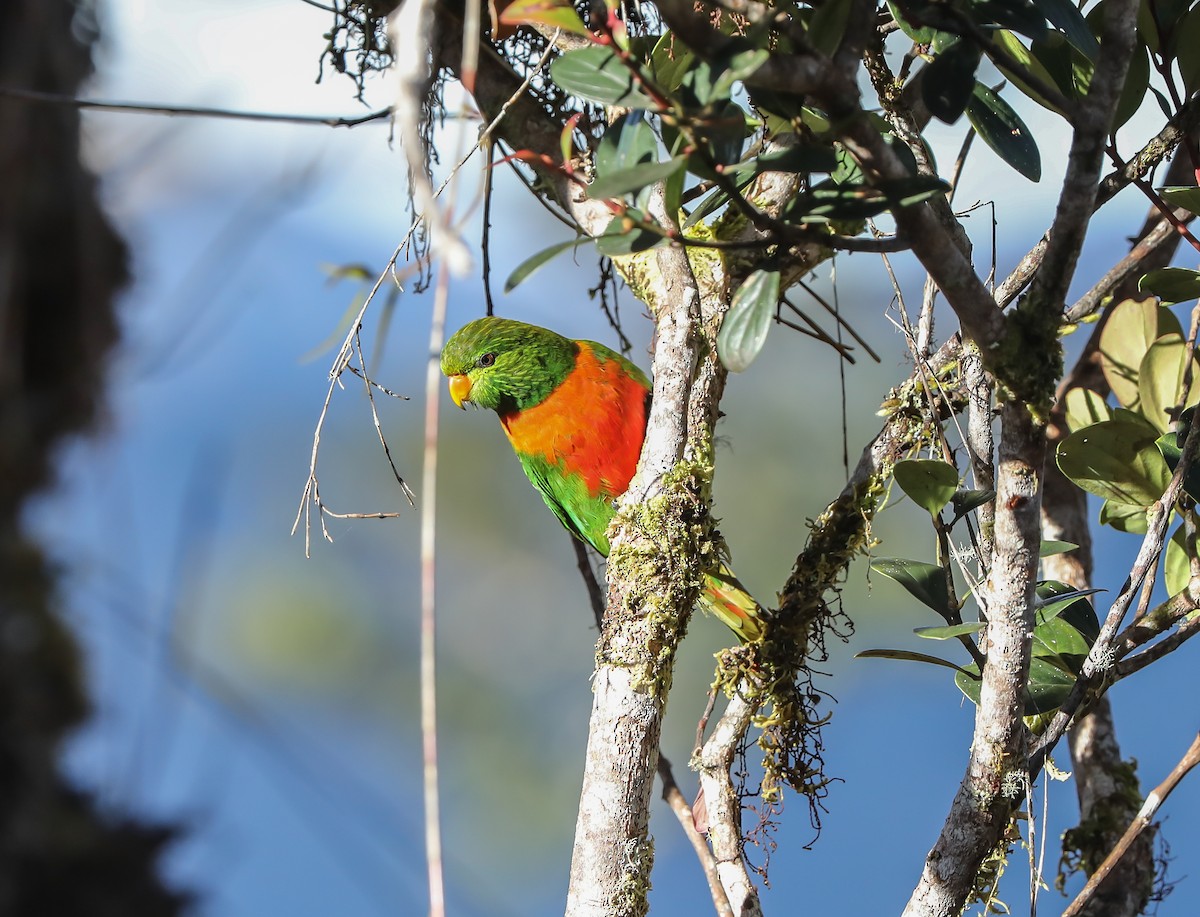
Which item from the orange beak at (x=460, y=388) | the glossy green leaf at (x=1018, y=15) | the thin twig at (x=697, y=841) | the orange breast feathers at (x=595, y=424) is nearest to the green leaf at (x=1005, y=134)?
the glossy green leaf at (x=1018, y=15)

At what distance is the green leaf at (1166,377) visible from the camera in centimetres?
146

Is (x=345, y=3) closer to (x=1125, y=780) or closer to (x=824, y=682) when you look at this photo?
(x=824, y=682)

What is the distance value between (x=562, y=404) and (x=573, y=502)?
0.26 meters

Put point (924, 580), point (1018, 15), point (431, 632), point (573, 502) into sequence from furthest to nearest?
1. point (573, 502)
2. point (924, 580)
3. point (1018, 15)
4. point (431, 632)

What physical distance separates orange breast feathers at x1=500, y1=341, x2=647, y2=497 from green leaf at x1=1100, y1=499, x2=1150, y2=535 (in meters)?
1.08

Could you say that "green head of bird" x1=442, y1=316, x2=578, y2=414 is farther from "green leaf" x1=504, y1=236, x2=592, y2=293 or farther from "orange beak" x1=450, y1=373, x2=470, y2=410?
"green leaf" x1=504, y1=236, x2=592, y2=293

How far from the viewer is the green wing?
2.41 meters

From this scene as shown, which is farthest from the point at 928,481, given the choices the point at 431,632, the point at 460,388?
the point at 460,388

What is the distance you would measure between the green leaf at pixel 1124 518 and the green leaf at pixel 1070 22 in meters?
0.76

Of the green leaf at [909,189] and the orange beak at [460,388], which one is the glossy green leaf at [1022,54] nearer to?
the green leaf at [909,189]

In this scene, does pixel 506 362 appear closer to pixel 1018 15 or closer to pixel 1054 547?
pixel 1054 547

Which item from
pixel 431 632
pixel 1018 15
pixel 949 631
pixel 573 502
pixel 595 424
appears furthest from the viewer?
pixel 573 502

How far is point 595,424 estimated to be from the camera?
2.38m

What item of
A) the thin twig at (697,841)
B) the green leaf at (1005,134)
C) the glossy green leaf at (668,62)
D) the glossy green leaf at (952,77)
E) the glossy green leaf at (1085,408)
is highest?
the glossy green leaf at (668,62)
